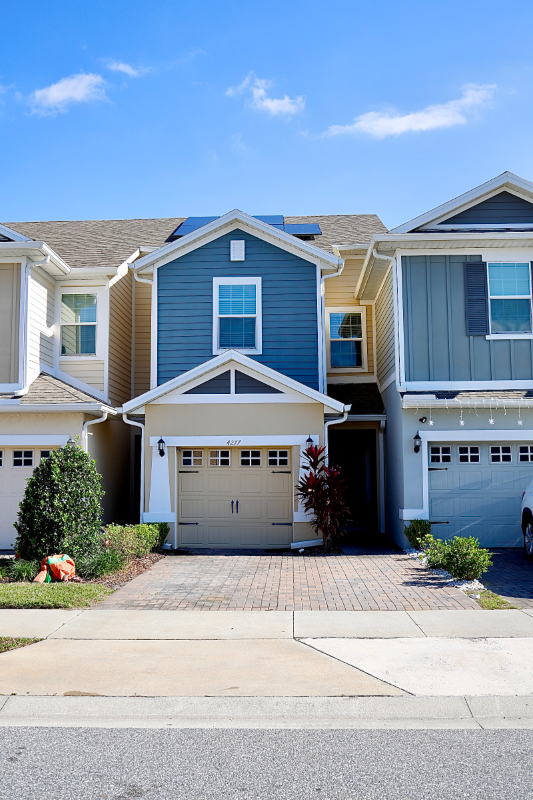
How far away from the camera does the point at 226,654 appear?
682 cm

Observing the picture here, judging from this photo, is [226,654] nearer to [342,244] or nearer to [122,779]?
[122,779]

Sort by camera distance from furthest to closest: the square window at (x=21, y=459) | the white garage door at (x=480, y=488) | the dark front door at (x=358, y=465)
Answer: the dark front door at (x=358, y=465) < the square window at (x=21, y=459) < the white garage door at (x=480, y=488)

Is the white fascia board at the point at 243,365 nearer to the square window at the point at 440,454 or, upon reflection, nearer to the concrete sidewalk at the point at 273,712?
the square window at the point at 440,454

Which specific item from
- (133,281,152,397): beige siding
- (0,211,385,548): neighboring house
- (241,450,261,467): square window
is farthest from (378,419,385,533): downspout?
(133,281,152,397): beige siding

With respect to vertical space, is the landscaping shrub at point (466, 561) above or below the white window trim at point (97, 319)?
below

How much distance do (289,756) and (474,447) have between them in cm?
1067

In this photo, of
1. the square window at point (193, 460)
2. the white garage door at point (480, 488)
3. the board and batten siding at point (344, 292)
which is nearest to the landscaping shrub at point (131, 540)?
the square window at point (193, 460)

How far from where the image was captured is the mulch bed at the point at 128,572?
34.2 ft

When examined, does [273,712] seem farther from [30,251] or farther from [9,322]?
[30,251]

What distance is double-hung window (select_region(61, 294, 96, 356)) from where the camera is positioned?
16641 millimetres

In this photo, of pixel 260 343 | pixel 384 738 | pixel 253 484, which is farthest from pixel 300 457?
pixel 384 738

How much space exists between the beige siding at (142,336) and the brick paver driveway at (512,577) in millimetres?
10359

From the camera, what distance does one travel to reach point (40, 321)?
15.6 meters

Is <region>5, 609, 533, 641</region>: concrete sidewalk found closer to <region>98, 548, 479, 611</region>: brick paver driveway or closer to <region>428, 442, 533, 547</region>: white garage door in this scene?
<region>98, 548, 479, 611</region>: brick paver driveway
